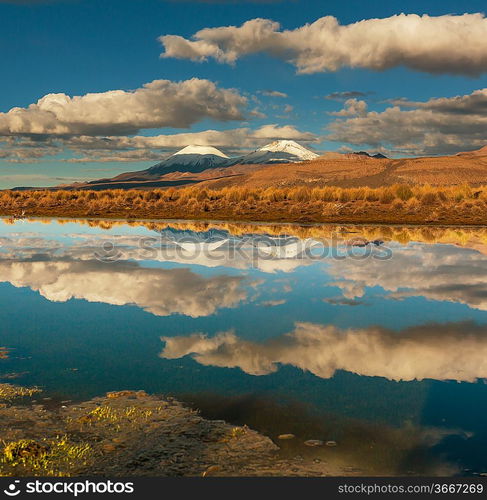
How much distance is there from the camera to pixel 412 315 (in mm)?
11828

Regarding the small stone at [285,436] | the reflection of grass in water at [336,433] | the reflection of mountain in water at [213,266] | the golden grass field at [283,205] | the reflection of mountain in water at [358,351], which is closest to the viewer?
the reflection of grass in water at [336,433]

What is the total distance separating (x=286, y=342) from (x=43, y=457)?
5179 millimetres

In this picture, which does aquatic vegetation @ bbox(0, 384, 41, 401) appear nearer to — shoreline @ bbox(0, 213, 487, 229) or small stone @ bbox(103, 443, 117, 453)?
small stone @ bbox(103, 443, 117, 453)

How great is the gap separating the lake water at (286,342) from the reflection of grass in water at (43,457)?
5.12ft

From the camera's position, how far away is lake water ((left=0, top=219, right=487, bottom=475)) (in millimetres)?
6504

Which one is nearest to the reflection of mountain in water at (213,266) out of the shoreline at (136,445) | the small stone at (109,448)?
the shoreline at (136,445)

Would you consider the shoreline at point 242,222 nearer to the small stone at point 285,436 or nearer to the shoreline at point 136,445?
the shoreline at point 136,445

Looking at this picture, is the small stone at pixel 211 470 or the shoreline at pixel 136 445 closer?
the small stone at pixel 211 470

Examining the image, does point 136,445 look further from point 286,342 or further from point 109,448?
point 286,342

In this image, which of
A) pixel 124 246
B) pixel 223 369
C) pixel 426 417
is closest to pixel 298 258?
pixel 124 246

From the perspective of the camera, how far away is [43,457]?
556 cm

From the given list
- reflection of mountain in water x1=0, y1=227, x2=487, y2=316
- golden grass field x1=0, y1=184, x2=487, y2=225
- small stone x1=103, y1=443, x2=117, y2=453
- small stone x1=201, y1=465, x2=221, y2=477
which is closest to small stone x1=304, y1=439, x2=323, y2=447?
small stone x1=201, y1=465, x2=221, y2=477

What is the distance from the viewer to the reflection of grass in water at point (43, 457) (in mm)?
5316

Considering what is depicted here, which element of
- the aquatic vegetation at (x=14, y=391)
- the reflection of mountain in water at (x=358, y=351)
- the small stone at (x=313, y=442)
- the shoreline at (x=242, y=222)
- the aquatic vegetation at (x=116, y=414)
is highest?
the shoreline at (x=242, y=222)
